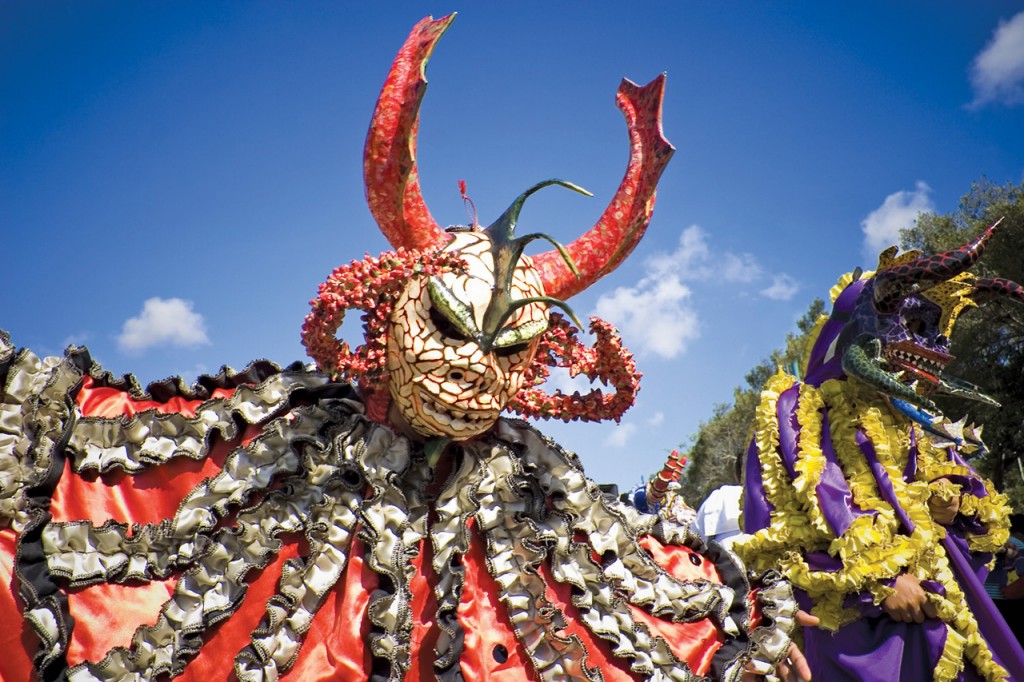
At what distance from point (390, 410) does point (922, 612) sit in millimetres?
2568

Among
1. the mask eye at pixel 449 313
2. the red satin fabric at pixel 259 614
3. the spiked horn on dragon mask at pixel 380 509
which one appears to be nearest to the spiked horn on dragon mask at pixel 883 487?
the spiked horn on dragon mask at pixel 380 509

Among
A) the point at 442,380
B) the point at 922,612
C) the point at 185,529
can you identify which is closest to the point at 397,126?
the point at 442,380

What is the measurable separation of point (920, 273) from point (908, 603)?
4.84 feet

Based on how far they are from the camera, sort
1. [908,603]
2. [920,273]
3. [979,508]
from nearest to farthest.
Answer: [908,603], [920,273], [979,508]

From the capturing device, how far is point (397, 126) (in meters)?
2.66

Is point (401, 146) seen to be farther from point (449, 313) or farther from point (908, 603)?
point (908, 603)

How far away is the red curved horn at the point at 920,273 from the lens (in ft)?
13.6

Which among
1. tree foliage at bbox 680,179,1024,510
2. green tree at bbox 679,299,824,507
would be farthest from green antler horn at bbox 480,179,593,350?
green tree at bbox 679,299,824,507

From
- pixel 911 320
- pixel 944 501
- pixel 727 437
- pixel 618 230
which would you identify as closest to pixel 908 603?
pixel 944 501

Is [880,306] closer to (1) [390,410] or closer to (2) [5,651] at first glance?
(1) [390,410]

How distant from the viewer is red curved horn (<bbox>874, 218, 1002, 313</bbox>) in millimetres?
4152

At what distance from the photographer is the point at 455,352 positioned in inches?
101

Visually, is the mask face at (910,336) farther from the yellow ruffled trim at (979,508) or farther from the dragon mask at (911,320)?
the yellow ruffled trim at (979,508)

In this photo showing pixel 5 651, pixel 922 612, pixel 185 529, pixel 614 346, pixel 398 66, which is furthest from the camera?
pixel 922 612
